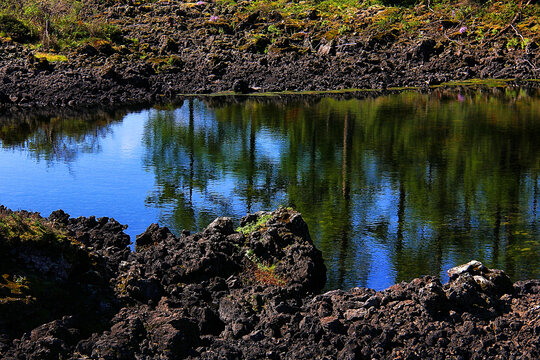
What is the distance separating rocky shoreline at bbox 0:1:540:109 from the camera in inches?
1913

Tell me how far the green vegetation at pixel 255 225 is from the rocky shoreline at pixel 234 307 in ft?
2.10

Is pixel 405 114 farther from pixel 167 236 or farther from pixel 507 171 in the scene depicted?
pixel 167 236

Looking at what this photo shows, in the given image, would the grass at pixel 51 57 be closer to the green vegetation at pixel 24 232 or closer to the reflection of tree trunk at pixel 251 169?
the reflection of tree trunk at pixel 251 169

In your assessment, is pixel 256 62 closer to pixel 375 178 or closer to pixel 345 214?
pixel 375 178

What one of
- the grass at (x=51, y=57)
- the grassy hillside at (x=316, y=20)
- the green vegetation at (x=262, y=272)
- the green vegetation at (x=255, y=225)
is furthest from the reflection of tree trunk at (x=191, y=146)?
the grassy hillside at (x=316, y=20)

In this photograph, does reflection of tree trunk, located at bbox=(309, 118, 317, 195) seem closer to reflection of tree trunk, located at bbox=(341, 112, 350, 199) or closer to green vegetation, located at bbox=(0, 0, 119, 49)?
reflection of tree trunk, located at bbox=(341, 112, 350, 199)

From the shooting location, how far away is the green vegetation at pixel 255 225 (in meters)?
14.2

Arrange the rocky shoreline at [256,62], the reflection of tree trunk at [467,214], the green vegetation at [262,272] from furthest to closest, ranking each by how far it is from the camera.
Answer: the rocky shoreline at [256,62] → the reflection of tree trunk at [467,214] → the green vegetation at [262,272]

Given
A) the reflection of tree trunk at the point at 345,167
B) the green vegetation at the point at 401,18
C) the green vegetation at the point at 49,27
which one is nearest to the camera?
the reflection of tree trunk at the point at 345,167

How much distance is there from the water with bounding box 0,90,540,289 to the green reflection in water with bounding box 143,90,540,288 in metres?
0.06

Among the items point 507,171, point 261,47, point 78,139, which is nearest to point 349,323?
point 507,171

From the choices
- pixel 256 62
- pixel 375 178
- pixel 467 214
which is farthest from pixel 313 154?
pixel 256 62

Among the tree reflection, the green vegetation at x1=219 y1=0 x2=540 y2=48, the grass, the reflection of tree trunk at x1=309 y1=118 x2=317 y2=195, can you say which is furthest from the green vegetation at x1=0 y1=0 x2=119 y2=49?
the reflection of tree trunk at x1=309 y1=118 x2=317 y2=195

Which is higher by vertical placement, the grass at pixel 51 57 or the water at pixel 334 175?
the grass at pixel 51 57
